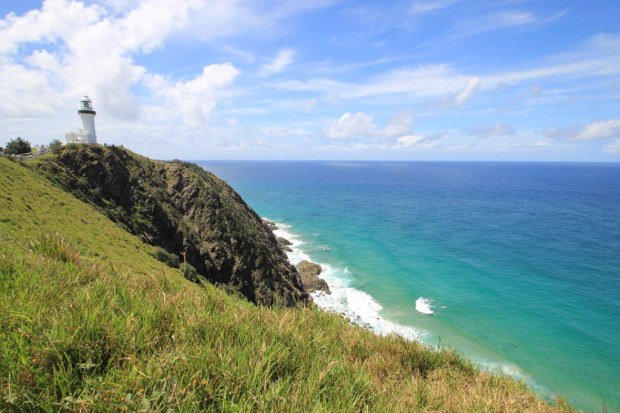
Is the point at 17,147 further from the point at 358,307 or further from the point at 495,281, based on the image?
the point at 495,281

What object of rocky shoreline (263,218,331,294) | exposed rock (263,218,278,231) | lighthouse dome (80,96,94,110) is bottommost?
rocky shoreline (263,218,331,294)

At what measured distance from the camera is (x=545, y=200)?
114250 mm

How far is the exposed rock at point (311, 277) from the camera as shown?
153 ft

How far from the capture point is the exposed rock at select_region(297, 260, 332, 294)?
46688 millimetres

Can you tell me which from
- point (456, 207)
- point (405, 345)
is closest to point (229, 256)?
point (405, 345)

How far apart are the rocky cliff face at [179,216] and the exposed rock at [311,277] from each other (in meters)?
2.83

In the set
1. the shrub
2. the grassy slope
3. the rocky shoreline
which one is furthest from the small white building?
the grassy slope

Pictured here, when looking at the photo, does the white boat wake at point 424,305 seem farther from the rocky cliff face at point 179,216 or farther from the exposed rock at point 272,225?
the exposed rock at point 272,225

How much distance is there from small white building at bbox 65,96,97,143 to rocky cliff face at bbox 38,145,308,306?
271cm

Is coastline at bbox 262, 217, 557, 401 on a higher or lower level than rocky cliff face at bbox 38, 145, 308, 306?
lower

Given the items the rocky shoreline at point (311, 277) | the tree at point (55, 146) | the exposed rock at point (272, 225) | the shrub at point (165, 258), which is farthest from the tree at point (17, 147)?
the exposed rock at point (272, 225)

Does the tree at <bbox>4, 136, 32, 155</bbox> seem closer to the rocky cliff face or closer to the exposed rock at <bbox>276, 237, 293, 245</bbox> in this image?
the rocky cliff face

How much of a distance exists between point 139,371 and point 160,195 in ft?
140

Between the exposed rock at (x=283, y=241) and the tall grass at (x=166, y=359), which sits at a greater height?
the tall grass at (x=166, y=359)
